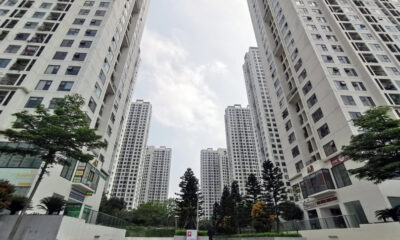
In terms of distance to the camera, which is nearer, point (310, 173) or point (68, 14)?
point (310, 173)

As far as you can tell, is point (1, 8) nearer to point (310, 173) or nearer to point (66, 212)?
point (66, 212)

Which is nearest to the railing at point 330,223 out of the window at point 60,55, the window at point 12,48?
the window at point 60,55

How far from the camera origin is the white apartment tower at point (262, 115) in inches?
3076

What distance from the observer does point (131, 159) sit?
348 feet

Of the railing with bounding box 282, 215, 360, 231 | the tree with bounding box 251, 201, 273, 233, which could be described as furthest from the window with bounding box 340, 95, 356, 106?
the tree with bounding box 251, 201, 273, 233

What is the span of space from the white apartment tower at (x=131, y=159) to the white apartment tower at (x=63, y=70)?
68268mm

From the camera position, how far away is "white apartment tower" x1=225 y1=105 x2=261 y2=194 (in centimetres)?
10782

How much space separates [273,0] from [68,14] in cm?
4832

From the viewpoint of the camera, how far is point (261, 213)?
3045cm

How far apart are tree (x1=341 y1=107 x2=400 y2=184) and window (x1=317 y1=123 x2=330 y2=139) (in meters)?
14.4

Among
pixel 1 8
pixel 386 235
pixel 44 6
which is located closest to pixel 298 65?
pixel 386 235

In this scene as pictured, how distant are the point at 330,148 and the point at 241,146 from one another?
89.0 metres

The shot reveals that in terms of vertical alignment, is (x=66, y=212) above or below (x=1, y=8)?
below

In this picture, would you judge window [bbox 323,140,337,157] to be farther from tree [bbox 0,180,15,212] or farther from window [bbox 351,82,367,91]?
tree [bbox 0,180,15,212]
